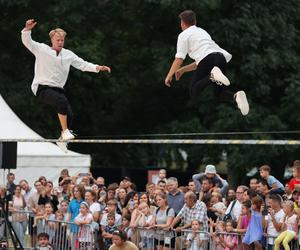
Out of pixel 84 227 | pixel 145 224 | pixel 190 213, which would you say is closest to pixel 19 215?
pixel 84 227

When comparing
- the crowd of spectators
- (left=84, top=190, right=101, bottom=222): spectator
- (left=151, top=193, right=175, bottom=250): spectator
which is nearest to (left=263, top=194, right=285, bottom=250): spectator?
the crowd of spectators

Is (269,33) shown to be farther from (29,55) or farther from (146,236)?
(146,236)

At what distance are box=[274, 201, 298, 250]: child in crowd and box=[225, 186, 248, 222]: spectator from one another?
1.23 metres

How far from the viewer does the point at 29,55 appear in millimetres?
33438

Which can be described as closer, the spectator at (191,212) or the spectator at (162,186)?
the spectator at (191,212)

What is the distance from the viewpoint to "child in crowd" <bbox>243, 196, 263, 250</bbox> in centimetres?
1452

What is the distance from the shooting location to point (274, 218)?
14.5m

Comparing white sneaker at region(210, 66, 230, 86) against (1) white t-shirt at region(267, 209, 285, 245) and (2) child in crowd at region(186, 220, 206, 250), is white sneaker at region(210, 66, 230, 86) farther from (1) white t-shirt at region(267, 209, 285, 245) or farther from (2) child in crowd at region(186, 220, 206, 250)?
(2) child in crowd at region(186, 220, 206, 250)

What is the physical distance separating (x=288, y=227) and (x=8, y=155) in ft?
25.5

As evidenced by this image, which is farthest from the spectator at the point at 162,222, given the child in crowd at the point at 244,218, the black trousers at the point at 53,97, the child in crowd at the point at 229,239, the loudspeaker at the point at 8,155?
the loudspeaker at the point at 8,155

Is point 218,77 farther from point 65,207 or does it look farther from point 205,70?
point 65,207

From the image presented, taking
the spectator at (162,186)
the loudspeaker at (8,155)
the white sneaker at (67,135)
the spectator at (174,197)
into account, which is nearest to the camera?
the white sneaker at (67,135)

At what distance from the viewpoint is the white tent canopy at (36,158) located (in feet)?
80.3

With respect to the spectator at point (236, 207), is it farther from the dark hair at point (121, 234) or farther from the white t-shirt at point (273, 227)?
the dark hair at point (121, 234)
